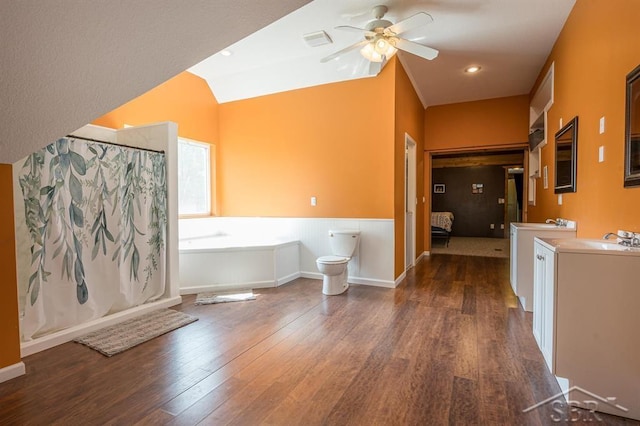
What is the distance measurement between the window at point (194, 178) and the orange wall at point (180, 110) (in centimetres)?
11

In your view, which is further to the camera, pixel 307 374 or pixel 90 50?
pixel 307 374

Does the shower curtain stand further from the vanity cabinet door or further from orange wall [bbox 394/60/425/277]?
the vanity cabinet door

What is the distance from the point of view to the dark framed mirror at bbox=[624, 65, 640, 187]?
175cm

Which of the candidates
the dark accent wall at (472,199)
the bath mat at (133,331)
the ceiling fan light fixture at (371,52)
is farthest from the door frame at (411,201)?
the dark accent wall at (472,199)

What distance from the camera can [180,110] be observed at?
4.40 metres

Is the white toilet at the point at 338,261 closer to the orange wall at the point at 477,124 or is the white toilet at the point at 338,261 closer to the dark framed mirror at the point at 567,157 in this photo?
the dark framed mirror at the point at 567,157

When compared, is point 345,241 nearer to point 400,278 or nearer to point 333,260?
point 333,260

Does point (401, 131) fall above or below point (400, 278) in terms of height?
above

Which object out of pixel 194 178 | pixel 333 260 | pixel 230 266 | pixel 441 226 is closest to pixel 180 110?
pixel 194 178

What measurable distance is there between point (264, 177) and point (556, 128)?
12.2ft

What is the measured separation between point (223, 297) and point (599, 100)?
379 centimetres

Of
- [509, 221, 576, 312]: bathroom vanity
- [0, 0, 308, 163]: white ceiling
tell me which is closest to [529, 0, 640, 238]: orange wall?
[509, 221, 576, 312]: bathroom vanity

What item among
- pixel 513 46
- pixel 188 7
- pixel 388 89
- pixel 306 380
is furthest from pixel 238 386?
pixel 513 46

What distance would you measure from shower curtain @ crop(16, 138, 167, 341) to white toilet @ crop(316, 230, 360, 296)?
1.72m
